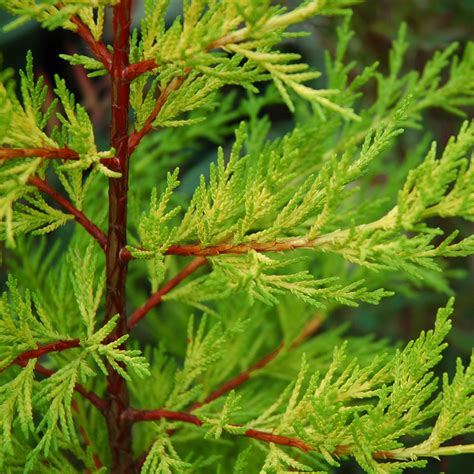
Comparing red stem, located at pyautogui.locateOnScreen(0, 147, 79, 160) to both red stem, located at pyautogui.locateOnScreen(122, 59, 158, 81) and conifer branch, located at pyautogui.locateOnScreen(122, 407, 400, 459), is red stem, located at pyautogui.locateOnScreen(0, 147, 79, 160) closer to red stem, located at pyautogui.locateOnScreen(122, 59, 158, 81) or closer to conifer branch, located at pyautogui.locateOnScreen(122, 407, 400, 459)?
red stem, located at pyautogui.locateOnScreen(122, 59, 158, 81)

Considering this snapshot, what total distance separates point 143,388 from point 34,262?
245 millimetres

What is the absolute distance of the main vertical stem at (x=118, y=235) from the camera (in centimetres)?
71

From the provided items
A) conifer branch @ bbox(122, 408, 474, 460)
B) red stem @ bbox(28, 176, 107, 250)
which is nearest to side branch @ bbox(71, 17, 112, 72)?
red stem @ bbox(28, 176, 107, 250)

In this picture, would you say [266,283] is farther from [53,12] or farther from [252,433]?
[53,12]

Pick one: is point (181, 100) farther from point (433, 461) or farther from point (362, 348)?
point (433, 461)

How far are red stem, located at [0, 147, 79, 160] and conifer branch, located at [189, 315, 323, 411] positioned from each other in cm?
39

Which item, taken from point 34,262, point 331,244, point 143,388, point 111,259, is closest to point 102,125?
point 34,262

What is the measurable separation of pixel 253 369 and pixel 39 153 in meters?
0.55

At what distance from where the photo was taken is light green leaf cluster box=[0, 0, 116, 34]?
1.91 feet

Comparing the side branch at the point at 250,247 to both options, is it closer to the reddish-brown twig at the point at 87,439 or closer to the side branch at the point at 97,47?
the side branch at the point at 97,47

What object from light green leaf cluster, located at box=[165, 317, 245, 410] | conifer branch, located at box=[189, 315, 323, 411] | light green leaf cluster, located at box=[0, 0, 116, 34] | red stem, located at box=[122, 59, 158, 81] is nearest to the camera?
light green leaf cluster, located at box=[0, 0, 116, 34]

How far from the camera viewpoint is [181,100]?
0.75m

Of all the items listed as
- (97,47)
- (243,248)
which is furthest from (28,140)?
(243,248)

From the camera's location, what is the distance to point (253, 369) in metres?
1.11
